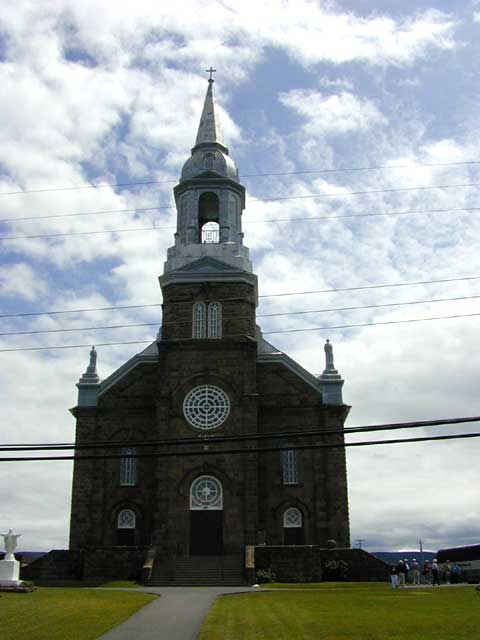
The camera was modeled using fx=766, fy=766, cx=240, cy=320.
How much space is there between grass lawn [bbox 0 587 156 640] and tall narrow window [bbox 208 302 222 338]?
18250 millimetres

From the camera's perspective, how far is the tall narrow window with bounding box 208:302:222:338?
4406cm

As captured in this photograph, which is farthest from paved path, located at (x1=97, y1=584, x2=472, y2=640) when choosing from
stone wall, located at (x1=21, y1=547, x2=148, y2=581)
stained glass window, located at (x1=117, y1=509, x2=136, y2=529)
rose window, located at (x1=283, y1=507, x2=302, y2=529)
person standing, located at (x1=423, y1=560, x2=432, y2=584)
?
person standing, located at (x1=423, y1=560, x2=432, y2=584)

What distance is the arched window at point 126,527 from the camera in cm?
4247

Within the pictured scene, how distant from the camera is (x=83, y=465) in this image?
43.4 meters

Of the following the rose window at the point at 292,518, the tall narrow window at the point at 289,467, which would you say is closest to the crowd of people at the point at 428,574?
the rose window at the point at 292,518

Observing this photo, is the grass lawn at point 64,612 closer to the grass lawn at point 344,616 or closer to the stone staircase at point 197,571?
the grass lawn at point 344,616

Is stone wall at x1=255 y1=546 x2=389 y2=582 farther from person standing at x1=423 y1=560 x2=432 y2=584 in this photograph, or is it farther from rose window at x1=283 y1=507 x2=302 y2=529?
person standing at x1=423 y1=560 x2=432 y2=584

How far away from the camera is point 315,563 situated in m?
36.5

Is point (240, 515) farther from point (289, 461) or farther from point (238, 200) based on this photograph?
point (238, 200)

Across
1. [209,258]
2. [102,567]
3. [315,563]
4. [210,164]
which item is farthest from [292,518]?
[210,164]

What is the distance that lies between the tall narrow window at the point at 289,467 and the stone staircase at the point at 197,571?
19.5 ft

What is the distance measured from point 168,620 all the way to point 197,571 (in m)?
17.5

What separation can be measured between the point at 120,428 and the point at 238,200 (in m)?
16.1

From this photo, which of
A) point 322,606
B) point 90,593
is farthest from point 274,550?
point 322,606
